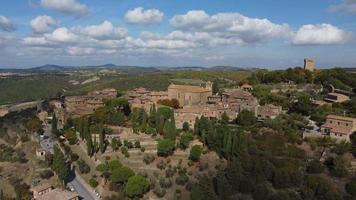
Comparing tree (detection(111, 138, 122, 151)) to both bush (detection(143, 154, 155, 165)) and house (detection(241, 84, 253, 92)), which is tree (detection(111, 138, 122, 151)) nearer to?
bush (detection(143, 154, 155, 165))

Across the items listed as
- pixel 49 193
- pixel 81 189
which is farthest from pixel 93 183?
pixel 49 193

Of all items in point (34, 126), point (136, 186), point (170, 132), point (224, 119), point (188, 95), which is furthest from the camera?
point (188, 95)

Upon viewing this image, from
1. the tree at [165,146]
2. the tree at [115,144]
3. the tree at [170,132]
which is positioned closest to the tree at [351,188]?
the tree at [165,146]

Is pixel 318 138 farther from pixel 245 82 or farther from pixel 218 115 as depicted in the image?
pixel 245 82

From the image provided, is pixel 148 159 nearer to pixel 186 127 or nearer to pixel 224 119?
pixel 186 127

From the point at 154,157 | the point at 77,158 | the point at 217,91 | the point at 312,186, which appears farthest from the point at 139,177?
the point at 217,91

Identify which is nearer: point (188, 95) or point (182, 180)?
point (182, 180)
